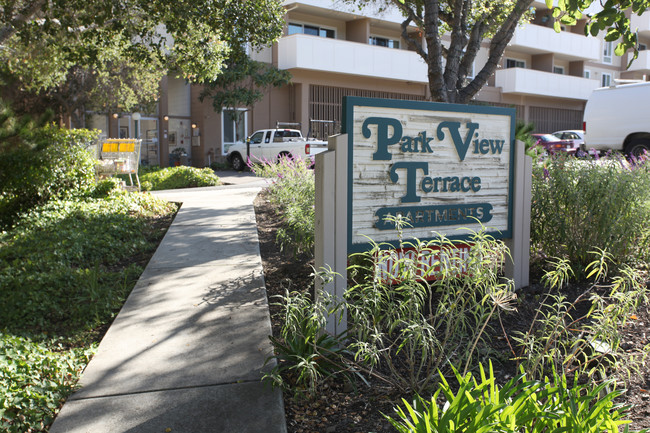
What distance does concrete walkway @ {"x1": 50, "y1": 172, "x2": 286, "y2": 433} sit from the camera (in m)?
2.93

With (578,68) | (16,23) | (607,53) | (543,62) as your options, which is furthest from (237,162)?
(607,53)

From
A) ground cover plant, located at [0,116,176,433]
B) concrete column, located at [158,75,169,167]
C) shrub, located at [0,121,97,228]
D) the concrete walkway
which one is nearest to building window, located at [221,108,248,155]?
concrete column, located at [158,75,169,167]

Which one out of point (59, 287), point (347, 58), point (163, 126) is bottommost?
point (59, 287)

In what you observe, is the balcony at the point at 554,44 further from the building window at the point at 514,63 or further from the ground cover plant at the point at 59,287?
the ground cover plant at the point at 59,287

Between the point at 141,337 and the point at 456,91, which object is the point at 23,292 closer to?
the point at 141,337

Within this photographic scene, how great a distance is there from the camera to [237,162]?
2323 centimetres

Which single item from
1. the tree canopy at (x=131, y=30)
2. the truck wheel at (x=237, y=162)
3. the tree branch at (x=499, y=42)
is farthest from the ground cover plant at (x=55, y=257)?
the truck wheel at (x=237, y=162)

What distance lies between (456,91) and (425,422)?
27.4 feet

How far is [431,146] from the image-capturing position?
4.37 meters

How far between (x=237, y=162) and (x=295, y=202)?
56.6 ft

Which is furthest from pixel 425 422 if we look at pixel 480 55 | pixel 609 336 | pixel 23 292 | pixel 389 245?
pixel 480 55

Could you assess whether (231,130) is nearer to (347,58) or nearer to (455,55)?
(347,58)

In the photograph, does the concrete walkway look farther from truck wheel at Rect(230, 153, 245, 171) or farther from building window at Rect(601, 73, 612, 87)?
building window at Rect(601, 73, 612, 87)

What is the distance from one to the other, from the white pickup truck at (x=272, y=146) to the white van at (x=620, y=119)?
28.5 ft
